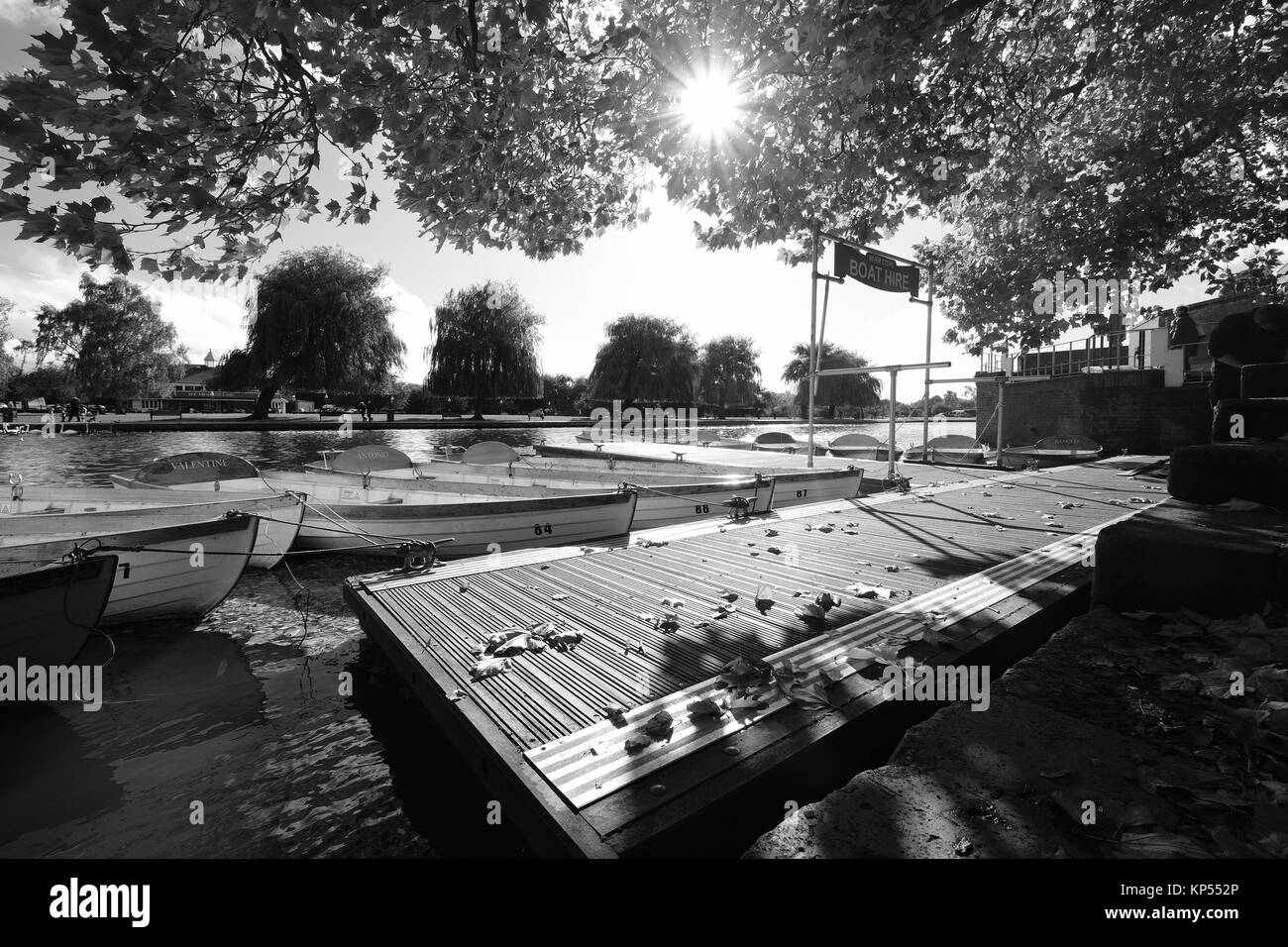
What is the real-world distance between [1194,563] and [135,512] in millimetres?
10707

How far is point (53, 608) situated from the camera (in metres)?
5.12

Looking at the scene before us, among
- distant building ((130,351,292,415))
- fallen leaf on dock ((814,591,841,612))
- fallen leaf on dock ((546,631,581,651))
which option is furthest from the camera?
distant building ((130,351,292,415))

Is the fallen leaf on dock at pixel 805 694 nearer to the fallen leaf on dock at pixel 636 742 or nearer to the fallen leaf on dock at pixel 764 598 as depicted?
the fallen leaf on dock at pixel 636 742

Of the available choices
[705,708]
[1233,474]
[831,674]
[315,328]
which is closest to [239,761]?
[705,708]

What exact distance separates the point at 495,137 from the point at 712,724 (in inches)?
231

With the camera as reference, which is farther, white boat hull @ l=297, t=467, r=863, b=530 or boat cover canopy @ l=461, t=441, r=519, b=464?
boat cover canopy @ l=461, t=441, r=519, b=464

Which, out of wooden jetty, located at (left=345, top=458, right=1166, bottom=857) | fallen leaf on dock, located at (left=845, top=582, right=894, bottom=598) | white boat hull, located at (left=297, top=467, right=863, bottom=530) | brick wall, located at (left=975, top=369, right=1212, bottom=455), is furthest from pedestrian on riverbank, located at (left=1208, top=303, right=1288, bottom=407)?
brick wall, located at (left=975, top=369, right=1212, bottom=455)

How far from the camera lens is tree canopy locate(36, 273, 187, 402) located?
55.6m

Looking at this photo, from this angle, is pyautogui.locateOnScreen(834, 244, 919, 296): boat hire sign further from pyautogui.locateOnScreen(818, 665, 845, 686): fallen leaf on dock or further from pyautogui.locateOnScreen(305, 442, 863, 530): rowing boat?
pyautogui.locateOnScreen(818, 665, 845, 686): fallen leaf on dock

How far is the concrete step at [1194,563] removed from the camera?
3127 mm

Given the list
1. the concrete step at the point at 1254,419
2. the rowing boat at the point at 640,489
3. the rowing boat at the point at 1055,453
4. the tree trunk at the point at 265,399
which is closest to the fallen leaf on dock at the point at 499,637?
the rowing boat at the point at 640,489

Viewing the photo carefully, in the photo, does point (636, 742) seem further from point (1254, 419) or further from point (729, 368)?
point (729, 368)

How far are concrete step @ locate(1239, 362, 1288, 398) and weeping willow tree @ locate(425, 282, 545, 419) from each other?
44896 mm
